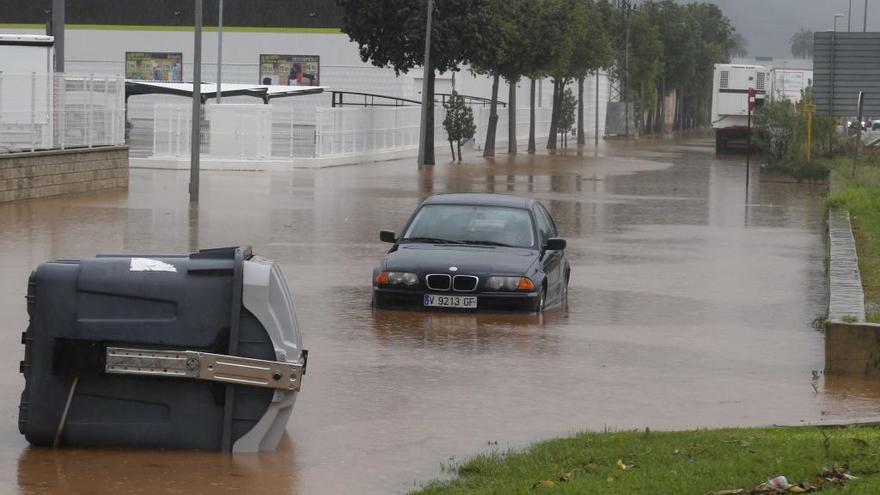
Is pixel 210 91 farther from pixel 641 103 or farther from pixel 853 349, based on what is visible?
pixel 641 103

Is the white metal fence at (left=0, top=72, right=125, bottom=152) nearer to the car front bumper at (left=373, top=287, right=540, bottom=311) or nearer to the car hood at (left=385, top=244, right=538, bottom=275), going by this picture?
the car hood at (left=385, top=244, right=538, bottom=275)

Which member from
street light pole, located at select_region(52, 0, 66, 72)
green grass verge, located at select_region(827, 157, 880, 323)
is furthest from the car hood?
street light pole, located at select_region(52, 0, 66, 72)

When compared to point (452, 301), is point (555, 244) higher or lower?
higher

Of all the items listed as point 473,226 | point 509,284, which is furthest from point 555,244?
point 509,284

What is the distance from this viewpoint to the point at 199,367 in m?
8.70

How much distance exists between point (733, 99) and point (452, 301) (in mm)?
62415

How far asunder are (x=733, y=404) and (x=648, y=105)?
9704 cm

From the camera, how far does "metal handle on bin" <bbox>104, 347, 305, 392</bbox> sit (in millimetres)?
8695

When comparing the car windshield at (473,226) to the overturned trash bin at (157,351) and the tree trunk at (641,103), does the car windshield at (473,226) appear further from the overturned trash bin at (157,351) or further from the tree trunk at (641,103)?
the tree trunk at (641,103)

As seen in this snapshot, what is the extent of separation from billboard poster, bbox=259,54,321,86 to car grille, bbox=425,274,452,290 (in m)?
59.8

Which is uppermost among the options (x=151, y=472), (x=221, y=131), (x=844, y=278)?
(x=221, y=131)

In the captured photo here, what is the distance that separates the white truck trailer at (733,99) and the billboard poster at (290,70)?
59.4ft

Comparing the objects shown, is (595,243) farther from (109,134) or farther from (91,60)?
(91,60)

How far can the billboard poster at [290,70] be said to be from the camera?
74.3m
